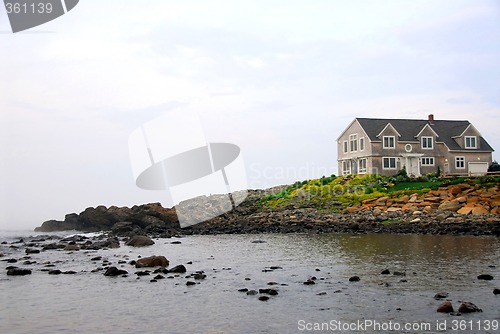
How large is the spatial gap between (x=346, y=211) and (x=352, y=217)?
271cm

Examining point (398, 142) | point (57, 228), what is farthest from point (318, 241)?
point (57, 228)

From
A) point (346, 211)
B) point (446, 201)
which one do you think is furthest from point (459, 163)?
point (346, 211)

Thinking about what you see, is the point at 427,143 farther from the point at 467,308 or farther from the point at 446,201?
the point at 467,308

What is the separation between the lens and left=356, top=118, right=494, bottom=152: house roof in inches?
2450

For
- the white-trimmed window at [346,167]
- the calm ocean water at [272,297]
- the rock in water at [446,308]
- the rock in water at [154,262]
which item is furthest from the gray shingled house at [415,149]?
the rock in water at [446,308]

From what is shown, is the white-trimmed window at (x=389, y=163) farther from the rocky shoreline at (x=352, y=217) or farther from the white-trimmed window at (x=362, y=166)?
the rocky shoreline at (x=352, y=217)

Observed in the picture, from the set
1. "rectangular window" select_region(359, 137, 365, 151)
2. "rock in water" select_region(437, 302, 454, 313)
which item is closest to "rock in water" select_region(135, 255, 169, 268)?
"rock in water" select_region(437, 302, 454, 313)

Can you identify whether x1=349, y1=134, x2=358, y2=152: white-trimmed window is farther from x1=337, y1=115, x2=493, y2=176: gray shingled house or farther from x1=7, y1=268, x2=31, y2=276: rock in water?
x1=7, y1=268, x2=31, y2=276: rock in water

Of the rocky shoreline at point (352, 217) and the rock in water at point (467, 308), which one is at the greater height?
the rocky shoreline at point (352, 217)

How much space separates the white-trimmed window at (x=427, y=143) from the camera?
6231 cm

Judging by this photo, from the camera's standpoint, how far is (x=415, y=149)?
62031 mm

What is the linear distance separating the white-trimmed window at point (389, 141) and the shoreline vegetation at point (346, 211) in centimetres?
506

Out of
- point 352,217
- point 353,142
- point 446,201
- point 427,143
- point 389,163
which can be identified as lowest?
point 352,217

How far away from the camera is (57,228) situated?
72312mm
